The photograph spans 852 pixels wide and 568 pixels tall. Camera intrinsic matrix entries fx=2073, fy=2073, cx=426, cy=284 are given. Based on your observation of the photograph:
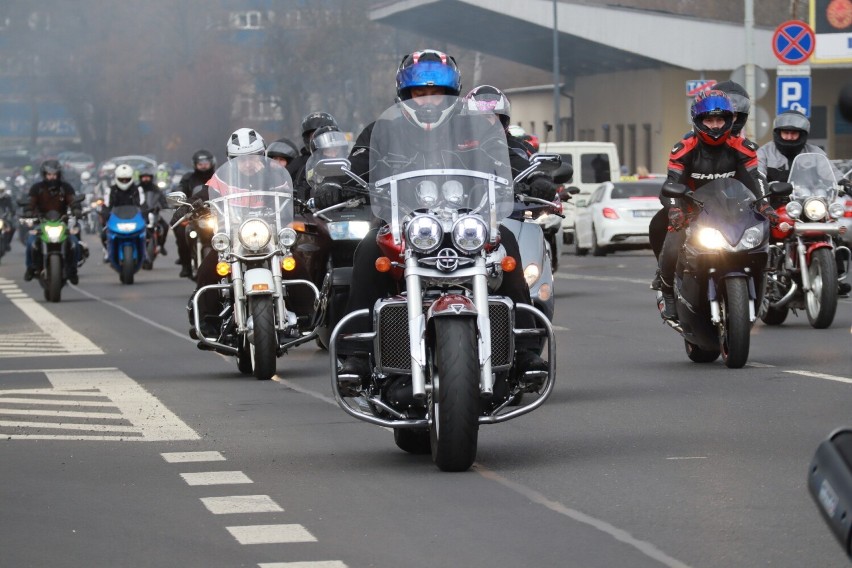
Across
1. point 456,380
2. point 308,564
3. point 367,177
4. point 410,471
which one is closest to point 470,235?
point 456,380

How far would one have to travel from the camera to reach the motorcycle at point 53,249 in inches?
1020

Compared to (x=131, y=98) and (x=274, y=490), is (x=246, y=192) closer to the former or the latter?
(x=274, y=490)

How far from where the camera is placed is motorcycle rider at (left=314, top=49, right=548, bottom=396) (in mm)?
8984

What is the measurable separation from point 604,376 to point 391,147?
457 cm

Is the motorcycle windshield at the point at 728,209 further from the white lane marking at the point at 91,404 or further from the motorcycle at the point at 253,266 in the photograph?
the white lane marking at the point at 91,404

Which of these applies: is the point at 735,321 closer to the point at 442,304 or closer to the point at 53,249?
the point at 442,304

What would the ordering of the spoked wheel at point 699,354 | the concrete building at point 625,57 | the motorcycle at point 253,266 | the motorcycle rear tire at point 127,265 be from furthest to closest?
the concrete building at point 625,57, the motorcycle rear tire at point 127,265, the spoked wheel at point 699,354, the motorcycle at point 253,266

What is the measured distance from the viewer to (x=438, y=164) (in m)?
9.04

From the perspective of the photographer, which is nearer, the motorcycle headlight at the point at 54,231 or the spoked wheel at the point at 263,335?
the spoked wheel at the point at 263,335

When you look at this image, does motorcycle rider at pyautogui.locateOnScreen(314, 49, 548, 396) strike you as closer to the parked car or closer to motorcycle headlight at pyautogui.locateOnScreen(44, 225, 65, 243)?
motorcycle headlight at pyautogui.locateOnScreen(44, 225, 65, 243)

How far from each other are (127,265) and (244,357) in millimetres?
16277

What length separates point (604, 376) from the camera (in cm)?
1334

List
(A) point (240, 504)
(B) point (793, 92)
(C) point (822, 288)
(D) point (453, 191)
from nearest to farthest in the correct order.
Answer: (A) point (240, 504), (D) point (453, 191), (C) point (822, 288), (B) point (793, 92)

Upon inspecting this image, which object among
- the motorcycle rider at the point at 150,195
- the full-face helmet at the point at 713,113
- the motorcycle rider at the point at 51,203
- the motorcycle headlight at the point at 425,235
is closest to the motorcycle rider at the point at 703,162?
the full-face helmet at the point at 713,113
